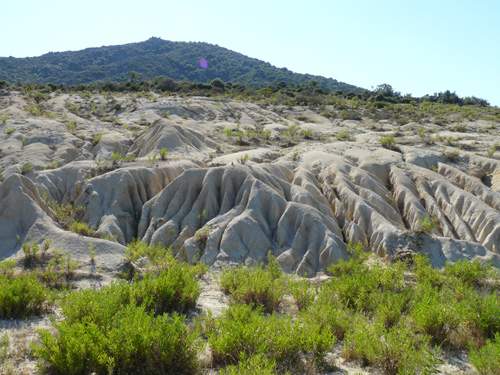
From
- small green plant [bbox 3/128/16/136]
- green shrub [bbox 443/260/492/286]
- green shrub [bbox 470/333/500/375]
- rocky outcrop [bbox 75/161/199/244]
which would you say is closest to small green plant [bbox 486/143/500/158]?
green shrub [bbox 443/260/492/286]

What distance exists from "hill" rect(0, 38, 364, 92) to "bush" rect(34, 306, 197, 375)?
87751 millimetres

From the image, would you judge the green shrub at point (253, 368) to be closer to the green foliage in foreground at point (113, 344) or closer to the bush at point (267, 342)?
the bush at point (267, 342)

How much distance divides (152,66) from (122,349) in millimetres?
113441

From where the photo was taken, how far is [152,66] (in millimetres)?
112500

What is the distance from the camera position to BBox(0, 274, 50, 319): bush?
8055mm

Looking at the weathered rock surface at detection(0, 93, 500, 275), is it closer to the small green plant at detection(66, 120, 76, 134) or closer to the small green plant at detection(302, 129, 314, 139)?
the small green plant at detection(66, 120, 76, 134)

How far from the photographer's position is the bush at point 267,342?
6.68m

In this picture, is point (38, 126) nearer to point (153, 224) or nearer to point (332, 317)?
point (153, 224)

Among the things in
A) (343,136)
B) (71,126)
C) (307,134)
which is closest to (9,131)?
(71,126)

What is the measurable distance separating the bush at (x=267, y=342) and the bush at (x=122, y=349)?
51 cm

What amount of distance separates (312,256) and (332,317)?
23.9 ft

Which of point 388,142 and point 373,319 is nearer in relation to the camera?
point 373,319

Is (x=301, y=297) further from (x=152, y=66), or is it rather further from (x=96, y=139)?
(x=152, y=66)

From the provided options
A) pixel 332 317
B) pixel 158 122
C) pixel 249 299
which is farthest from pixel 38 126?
pixel 332 317
